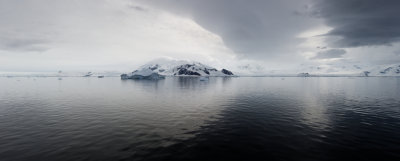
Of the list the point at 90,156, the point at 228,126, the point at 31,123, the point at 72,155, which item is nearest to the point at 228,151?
the point at 228,126

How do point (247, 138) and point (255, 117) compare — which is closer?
point (247, 138)

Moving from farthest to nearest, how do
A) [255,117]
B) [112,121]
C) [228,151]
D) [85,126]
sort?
1. [255,117]
2. [112,121]
3. [85,126]
4. [228,151]

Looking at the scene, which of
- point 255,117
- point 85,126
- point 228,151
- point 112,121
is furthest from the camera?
point 255,117

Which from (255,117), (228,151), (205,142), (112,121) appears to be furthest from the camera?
(255,117)

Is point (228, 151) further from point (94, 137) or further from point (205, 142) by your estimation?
point (94, 137)

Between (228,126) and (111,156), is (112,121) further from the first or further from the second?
(228,126)

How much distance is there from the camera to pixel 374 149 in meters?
15.7

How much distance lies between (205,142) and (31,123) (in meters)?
22.4

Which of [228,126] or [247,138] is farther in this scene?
[228,126]

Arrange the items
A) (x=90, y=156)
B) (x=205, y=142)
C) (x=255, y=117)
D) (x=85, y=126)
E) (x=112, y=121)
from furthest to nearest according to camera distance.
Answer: (x=255, y=117), (x=112, y=121), (x=85, y=126), (x=205, y=142), (x=90, y=156)

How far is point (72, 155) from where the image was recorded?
14.3 metres

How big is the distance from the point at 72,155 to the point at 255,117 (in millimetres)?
22098

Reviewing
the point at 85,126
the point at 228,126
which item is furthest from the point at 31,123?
the point at 228,126

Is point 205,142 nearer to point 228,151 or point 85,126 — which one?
point 228,151
